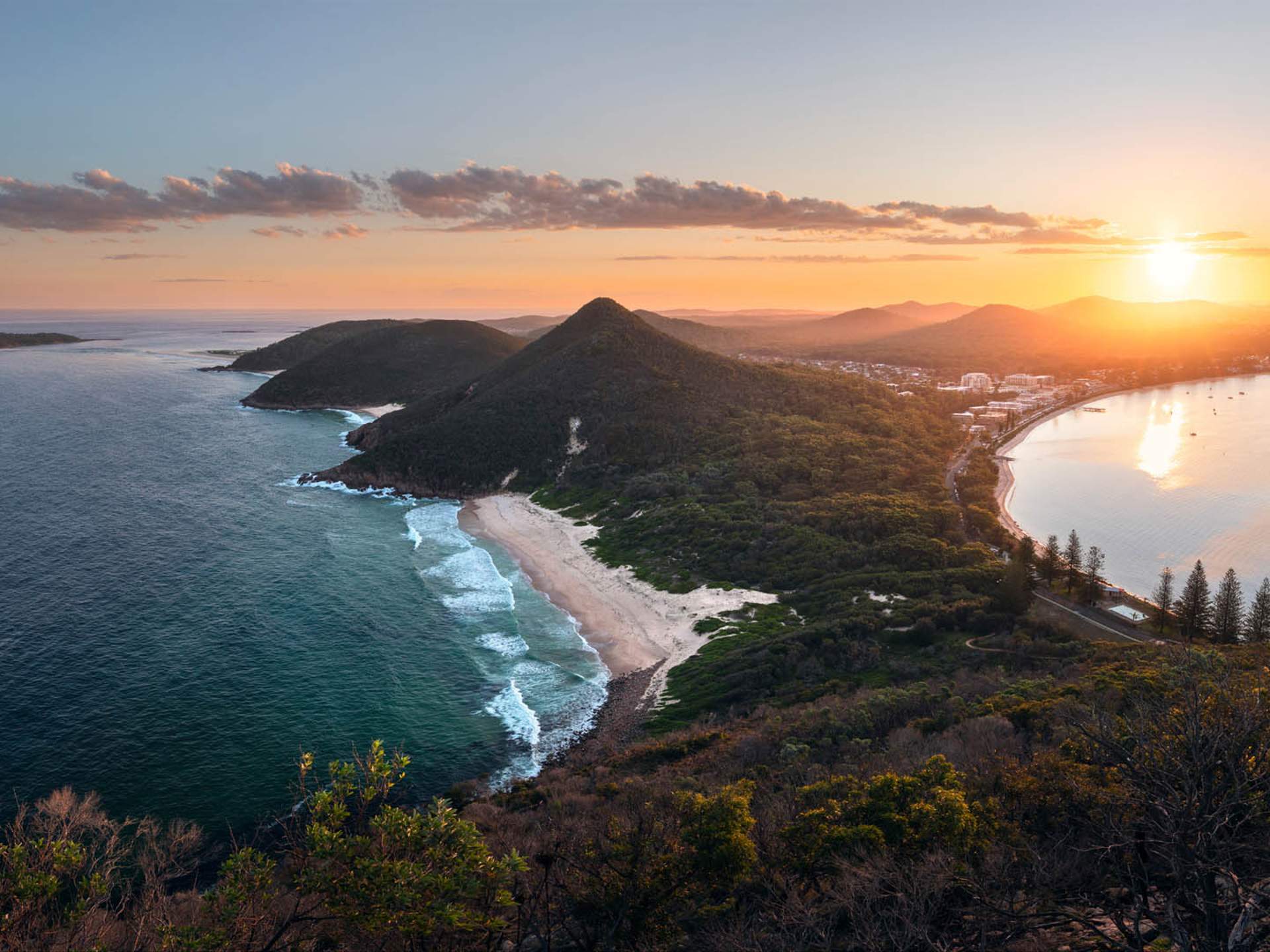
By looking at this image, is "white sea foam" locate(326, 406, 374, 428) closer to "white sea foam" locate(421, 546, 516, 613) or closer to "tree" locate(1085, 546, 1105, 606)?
"white sea foam" locate(421, 546, 516, 613)

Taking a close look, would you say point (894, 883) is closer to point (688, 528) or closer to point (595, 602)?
point (595, 602)

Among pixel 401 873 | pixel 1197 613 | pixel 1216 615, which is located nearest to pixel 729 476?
pixel 1197 613

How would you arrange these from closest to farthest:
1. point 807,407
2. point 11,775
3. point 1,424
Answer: point 11,775, point 807,407, point 1,424

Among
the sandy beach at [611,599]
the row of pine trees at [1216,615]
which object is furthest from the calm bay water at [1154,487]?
the sandy beach at [611,599]

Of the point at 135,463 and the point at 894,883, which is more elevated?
the point at 894,883

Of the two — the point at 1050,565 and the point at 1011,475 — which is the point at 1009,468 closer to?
the point at 1011,475

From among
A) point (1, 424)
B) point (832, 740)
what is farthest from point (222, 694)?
point (1, 424)

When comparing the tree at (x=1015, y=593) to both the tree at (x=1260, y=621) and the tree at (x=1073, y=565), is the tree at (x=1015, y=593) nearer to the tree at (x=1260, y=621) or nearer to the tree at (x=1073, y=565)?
the tree at (x=1073, y=565)
